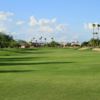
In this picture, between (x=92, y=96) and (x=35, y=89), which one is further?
(x=35, y=89)

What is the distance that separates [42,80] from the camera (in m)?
19.7

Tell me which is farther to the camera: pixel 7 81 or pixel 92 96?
pixel 7 81

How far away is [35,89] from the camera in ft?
53.2

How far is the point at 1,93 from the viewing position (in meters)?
15.1

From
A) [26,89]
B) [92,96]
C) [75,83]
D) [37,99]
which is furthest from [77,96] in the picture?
[75,83]

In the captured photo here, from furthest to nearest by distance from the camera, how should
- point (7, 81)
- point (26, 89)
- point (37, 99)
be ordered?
point (7, 81)
point (26, 89)
point (37, 99)

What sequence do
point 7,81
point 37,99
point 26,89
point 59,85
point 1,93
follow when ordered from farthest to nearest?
1. point 7,81
2. point 59,85
3. point 26,89
4. point 1,93
5. point 37,99

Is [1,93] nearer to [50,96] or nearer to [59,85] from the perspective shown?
[50,96]

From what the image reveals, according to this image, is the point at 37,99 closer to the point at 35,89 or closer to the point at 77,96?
the point at 77,96

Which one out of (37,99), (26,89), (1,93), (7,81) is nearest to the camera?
(37,99)

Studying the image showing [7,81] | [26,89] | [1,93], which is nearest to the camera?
[1,93]

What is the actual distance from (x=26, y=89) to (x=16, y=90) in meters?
0.44

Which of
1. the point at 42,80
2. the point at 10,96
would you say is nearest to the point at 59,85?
the point at 42,80

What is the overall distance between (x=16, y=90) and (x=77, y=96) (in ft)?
8.80
